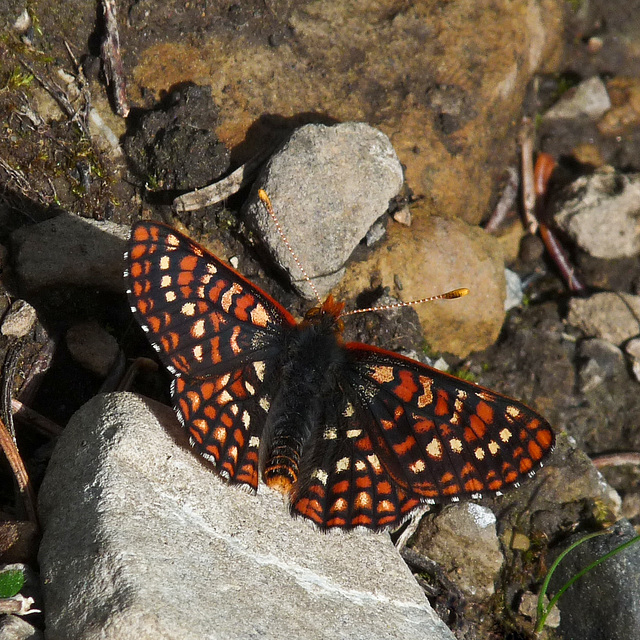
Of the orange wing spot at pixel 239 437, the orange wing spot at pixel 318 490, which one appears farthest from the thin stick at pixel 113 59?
the orange wing spot at pixel 318 490

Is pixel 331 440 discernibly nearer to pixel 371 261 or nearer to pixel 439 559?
pixel 439 559

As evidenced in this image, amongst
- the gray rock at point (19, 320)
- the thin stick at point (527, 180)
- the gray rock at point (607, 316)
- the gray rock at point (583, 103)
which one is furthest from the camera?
the gray rock at point (583, 103)

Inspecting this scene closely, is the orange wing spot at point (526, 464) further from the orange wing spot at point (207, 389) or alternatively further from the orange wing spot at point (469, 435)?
the orange wing spot at point (207, 389)

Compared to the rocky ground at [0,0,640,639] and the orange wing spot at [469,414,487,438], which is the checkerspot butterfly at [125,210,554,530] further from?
the rocky ground at [0,0,640,639]

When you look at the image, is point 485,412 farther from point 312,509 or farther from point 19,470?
point 19,470

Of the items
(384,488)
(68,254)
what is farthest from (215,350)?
(68,254)

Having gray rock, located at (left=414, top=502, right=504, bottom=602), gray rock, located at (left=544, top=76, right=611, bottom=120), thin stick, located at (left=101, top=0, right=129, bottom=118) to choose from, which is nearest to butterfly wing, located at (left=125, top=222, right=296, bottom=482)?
gray rock, located at (left=414, top=502, right=504, bottom=602)

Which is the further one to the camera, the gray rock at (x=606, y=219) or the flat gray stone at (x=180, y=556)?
the gray rock at (x=606, y=219)
